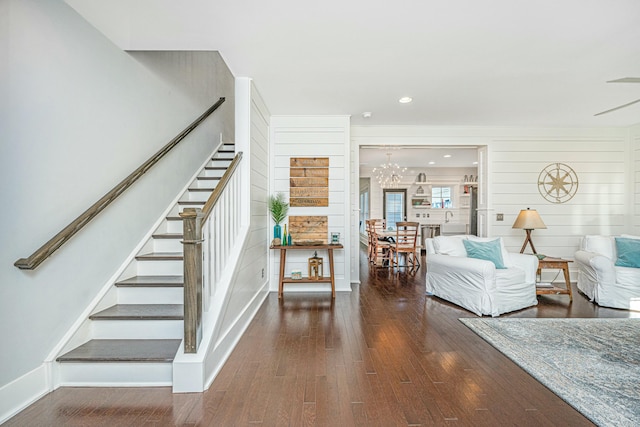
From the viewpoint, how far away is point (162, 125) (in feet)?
11.1

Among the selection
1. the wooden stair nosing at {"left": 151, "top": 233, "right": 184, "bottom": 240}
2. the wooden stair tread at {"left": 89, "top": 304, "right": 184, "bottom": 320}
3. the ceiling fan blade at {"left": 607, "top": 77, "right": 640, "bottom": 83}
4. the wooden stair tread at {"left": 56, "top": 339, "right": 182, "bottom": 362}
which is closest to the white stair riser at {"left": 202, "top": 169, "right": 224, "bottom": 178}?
the wooden stair nosing at {"left": 151, "top": 233, "right": 184, "bottom": 240}

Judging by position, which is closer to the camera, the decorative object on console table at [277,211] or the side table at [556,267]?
the side table at [556,267]

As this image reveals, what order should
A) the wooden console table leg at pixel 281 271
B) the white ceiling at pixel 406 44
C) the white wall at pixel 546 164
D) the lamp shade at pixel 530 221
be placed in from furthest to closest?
the white wall at pixel 546 164, the lamp shade at pixel 530 221, the wooden console table leg at pixel 281 271, the white ceiling at pixel 406 44

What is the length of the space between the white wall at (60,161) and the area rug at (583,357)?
3291mm

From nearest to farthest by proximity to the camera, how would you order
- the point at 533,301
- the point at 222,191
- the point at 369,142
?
1. the point at 222,191
2. the point at 533,301
3. the point at 369,142

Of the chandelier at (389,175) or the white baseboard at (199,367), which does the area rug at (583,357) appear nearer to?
the white baseboard at (199,367)

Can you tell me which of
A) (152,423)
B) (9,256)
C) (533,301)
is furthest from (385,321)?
(9,256)

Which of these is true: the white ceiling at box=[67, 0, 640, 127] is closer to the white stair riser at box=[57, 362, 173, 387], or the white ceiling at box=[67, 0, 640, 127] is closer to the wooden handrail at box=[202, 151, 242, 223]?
the wooden handrail at box=[202, 151, 242, 223]

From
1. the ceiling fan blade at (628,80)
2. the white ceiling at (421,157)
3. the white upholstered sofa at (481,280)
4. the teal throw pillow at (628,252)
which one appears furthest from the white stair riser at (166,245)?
the teal throw pillow at (628,252)

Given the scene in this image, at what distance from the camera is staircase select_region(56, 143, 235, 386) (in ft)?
6.78

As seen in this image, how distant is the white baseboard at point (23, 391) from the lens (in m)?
1.71

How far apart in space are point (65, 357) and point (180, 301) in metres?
0.79

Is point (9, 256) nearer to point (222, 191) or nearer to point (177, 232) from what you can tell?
point (222, 191)

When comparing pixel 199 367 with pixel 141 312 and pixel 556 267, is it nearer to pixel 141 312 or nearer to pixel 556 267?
pixel 141 312
